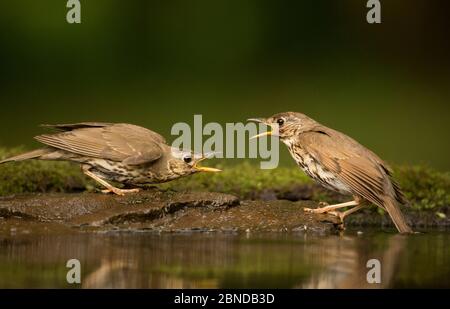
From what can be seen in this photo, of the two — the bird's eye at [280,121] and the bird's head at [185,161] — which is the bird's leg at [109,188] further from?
the bird's eye at [280,121]

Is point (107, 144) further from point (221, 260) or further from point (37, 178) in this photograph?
point (221, 260)

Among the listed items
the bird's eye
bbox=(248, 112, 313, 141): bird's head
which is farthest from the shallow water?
the bird's eye

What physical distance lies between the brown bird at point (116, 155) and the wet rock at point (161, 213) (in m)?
0.21

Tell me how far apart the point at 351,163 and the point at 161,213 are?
166 cm

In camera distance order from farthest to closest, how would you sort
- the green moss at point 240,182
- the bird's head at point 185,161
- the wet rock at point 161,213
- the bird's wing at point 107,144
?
the green moss at point 240,182, the bird's head at point 185,161, the bird's wing at point 107,144, the wet rock at point 161,213

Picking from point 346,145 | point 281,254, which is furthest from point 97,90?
point 281,254

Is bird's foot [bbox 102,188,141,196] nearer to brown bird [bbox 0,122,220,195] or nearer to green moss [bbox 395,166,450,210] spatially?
brown bird [bbox 0,122,220,195]

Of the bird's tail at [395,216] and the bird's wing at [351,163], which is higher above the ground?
the bird's wing at [351,163]

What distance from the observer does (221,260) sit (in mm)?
7277

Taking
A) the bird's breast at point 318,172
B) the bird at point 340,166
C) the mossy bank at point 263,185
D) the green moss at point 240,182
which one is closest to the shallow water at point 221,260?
the bird at point 340,166

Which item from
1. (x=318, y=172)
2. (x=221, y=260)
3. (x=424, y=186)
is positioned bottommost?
(x=221, y=260)

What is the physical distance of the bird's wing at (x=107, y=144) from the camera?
900 cm

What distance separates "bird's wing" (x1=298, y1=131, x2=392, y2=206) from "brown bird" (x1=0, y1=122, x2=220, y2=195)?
916 millimetres

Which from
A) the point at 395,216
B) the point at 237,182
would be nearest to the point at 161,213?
the point at 395,216
